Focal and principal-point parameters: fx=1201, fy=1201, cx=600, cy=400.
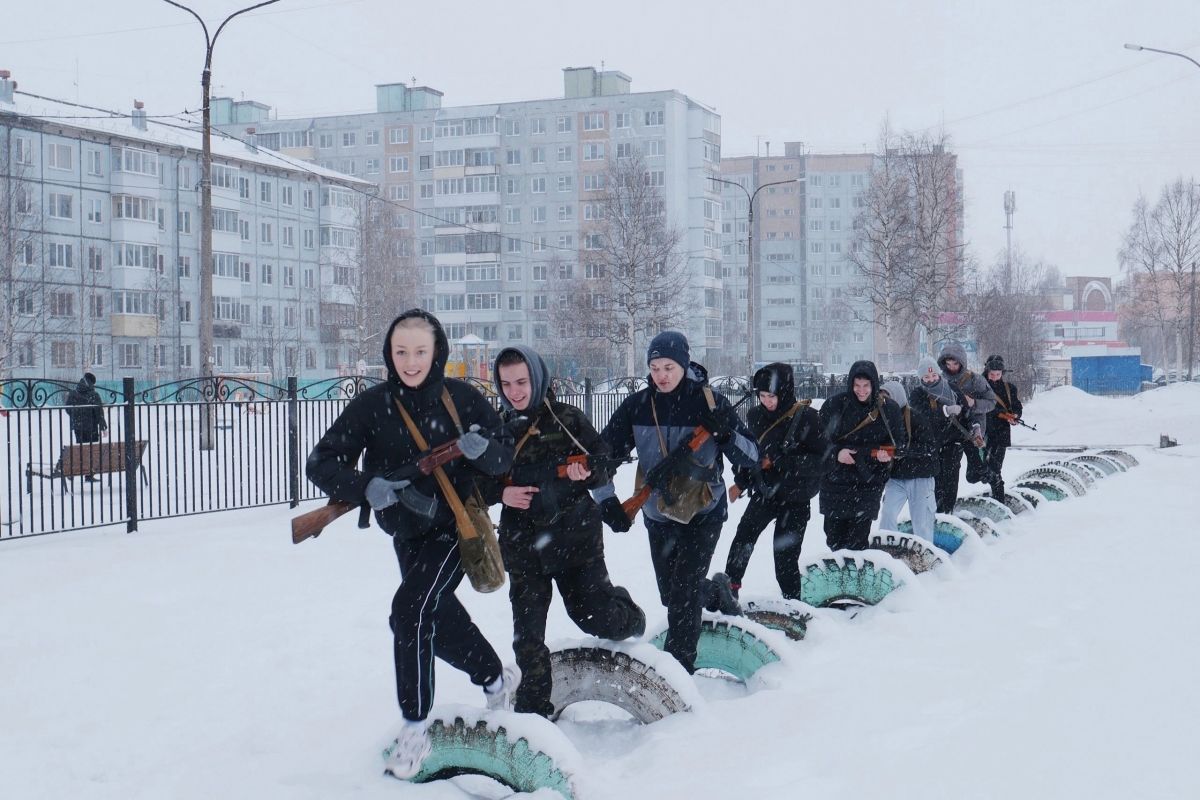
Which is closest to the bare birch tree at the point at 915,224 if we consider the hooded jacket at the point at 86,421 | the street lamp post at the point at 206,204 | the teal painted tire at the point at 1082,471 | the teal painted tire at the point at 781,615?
the teal painted tire at the point at 1082,471

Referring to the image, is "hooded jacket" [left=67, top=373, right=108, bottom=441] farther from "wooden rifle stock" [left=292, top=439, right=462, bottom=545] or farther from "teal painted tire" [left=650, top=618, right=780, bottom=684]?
"wooden rifle stock" [left=292, top=439, right=462, bottom=545]

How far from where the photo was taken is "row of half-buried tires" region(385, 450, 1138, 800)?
402cm

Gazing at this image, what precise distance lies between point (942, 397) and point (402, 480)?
21.3ft

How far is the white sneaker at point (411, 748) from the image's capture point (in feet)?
13.9

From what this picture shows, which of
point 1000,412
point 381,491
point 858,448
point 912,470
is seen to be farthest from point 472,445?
point 1000,412

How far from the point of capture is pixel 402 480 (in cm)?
410

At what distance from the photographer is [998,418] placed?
11.9m

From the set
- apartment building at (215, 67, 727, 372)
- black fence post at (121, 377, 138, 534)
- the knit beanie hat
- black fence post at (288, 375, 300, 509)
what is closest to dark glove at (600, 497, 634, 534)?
the knit beanie hat

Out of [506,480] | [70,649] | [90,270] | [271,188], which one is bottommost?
[70,649]

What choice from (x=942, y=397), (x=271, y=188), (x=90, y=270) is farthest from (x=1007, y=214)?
(x=942, y=397)

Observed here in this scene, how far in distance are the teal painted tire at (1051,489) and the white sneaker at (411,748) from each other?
34.2 feet

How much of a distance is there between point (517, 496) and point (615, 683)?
886 millimetres

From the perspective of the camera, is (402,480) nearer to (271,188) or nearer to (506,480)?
(506,480)

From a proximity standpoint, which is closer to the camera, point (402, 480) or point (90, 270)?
point (402, 480)
